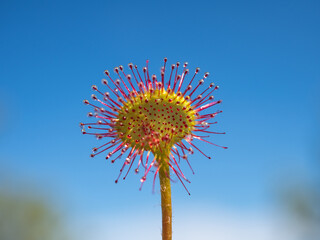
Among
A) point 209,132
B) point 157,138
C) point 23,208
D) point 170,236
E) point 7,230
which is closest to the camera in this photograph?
point 170,236

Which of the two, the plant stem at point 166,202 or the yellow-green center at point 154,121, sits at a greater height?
the yellow-green center at point 154,121

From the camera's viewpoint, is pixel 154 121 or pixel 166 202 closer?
pixel 166 202

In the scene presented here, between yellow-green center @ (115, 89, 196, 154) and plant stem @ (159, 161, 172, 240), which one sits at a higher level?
yellow-green center @ (115, 89, 196, 154)

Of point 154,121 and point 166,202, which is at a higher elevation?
point 154,121

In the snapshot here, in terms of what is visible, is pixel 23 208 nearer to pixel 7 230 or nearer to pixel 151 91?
pixel 7 230

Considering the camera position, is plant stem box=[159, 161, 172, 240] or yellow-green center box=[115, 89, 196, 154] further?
yellow-green center box=[115, 89, 196, 154]

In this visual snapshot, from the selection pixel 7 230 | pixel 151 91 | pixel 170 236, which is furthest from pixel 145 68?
pixel 7 230

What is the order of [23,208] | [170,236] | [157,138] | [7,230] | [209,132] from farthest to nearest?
[23,208], [7,230], [209,132], [157,138], [170,236]

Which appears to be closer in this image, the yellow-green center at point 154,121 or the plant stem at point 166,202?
the plant stem at point 166,202
